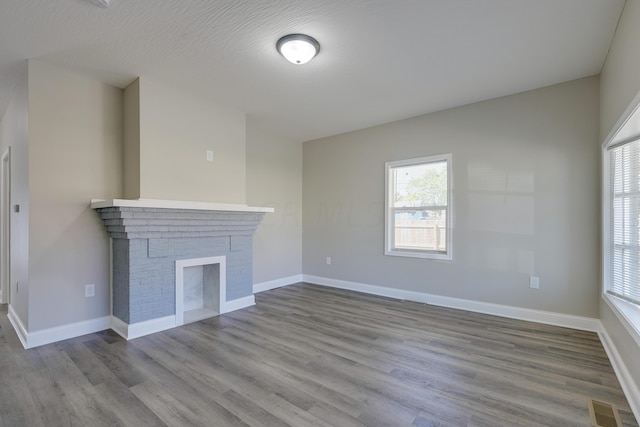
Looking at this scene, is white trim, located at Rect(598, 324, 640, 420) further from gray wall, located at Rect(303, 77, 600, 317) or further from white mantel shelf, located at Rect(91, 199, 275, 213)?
white mantel shelf, located at Rect(91, 199, 275, 213)

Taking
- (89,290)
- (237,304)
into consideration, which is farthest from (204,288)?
(89,290)

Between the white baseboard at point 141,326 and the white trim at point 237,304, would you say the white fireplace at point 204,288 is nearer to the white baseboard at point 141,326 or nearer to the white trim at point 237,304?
the white trim at point 237,304

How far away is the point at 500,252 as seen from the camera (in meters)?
3.58

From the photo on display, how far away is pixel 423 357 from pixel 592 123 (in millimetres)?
2851

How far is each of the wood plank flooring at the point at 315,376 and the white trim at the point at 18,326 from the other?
54mm

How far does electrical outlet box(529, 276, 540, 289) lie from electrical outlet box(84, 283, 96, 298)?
4.60 m

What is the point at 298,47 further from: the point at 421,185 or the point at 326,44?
the point at 421,185

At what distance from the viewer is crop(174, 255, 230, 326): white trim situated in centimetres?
330

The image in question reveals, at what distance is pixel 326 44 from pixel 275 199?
9.67 feet

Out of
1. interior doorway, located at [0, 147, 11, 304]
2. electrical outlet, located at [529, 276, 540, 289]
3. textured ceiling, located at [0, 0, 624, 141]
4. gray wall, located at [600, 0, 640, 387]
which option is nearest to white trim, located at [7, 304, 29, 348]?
interior doorway, located at [0, 147, 11, 304]

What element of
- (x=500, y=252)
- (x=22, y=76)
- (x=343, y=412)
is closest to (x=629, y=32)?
(x=500, y=252)

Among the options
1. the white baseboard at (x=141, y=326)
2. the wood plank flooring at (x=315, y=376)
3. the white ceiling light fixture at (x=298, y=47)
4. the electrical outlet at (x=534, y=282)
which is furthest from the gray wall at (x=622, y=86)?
the white baseboard at (x=141, y=326)

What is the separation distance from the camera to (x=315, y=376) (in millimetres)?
2232

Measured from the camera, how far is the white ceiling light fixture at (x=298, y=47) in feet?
7.91
